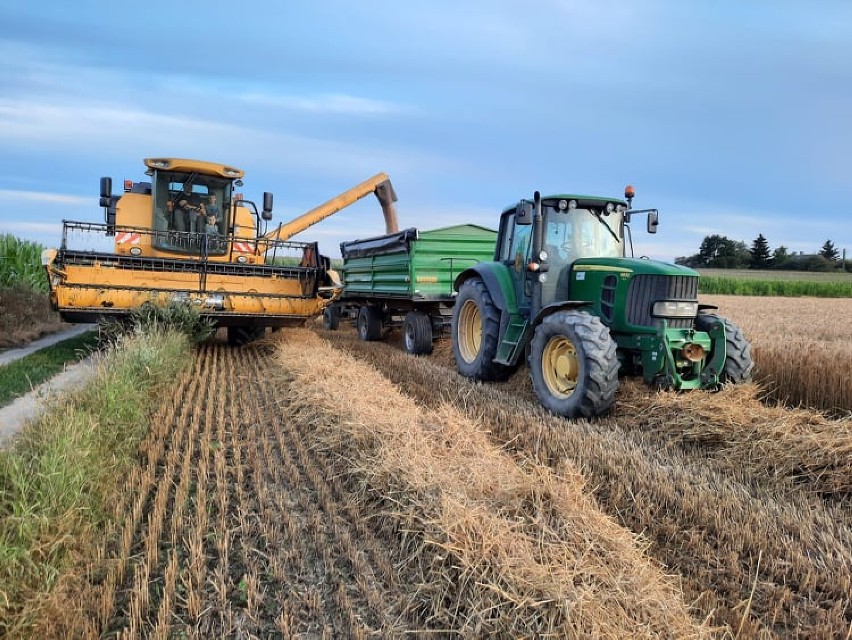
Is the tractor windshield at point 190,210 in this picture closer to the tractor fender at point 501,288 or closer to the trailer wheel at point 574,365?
the tractor fender at point 501,288

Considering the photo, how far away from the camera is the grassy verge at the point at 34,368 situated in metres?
6.82

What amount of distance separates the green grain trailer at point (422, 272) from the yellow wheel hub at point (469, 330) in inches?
57.7

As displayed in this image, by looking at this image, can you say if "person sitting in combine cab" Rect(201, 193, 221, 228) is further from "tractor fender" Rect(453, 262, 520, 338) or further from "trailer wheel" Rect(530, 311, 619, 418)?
"trailer wheel" Rect(530, 311, 619, 418)

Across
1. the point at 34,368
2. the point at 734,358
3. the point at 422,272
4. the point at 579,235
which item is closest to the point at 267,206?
the point at 422,272

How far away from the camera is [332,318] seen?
1377 cm

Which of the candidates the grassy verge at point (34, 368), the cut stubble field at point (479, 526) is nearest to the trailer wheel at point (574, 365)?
the cut stubble field at point (479, 526)

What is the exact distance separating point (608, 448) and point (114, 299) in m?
6.77

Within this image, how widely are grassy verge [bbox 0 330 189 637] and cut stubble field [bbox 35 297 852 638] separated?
129 millimetres

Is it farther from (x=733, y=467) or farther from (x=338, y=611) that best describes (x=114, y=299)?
(x=733, y=467)

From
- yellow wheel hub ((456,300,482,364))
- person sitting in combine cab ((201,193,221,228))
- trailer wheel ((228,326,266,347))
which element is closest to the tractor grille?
yellow wheel hub ((456,300,482,364))

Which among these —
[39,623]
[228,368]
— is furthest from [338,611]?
[228,368]

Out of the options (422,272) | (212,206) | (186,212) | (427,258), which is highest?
(212,206)

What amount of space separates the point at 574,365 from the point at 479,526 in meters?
3.26

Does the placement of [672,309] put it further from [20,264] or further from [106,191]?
[20,264]
